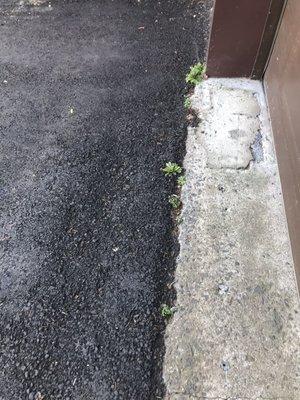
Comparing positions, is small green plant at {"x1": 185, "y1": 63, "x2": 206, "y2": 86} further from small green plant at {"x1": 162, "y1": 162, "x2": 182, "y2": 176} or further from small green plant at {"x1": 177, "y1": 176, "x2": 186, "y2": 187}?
small green plant at {"x1": 177, "y1": 176, "x2": 186, "y2": 187}

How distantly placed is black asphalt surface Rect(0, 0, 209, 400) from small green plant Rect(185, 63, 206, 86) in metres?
0.09

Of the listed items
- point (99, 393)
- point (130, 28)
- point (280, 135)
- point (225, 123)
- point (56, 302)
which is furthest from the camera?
point (130, 28)

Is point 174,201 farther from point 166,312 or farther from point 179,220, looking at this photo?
point 166,312

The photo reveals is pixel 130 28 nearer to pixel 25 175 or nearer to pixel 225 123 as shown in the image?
pixel 225 123

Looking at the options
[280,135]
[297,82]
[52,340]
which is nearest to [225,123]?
[280,135]

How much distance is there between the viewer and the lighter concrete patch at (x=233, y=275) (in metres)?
2.26

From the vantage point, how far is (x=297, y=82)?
2818 mm

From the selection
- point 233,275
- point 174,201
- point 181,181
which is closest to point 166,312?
point 233,275

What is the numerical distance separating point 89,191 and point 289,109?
1682 mm

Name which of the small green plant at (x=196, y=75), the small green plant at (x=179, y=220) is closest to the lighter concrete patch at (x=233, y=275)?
the small green plant at (x=179, y=220)

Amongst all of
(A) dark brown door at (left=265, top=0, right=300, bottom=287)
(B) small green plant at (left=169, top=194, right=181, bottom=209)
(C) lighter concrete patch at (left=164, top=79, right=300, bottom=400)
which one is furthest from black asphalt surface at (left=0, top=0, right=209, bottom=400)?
(A) dark brown door at (left=265, top=0, right=300, bottom=287)

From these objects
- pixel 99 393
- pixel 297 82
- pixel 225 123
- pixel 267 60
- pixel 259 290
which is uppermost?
pixel 297 82

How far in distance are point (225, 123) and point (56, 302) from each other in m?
2.15

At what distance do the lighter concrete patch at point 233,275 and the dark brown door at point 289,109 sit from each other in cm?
14
